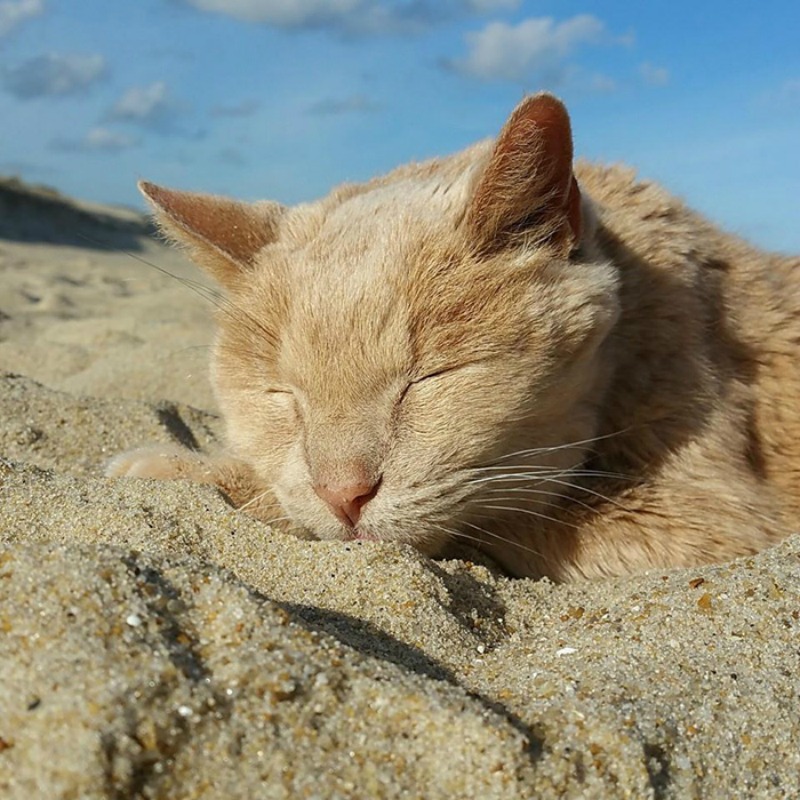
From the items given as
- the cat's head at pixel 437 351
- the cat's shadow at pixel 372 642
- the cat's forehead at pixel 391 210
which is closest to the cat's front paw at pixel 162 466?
the cat's head at pixel 437 351

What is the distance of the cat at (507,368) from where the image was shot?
7.36 ft

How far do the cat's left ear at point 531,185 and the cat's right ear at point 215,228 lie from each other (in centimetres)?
75

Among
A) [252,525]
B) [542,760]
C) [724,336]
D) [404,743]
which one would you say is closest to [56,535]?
[252,525]

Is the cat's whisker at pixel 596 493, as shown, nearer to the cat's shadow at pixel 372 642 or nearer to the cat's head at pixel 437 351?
the cat's head at pixel 437 351

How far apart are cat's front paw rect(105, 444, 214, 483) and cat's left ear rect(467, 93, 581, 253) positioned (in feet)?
3.69

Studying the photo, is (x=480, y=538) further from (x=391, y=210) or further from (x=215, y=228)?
(x=215, y=228)

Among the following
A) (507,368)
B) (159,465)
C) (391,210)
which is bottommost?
(159,465)

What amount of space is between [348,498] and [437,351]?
433 millimetres

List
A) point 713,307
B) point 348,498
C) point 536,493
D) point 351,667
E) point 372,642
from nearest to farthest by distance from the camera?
point 351,667 → point 372,642 → point 348,498 → point 536,493 → point 713,307

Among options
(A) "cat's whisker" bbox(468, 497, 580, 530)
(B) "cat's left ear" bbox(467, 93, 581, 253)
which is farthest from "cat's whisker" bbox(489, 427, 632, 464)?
(B) "cat's left ear" bbox(467, 93, 581, 253)

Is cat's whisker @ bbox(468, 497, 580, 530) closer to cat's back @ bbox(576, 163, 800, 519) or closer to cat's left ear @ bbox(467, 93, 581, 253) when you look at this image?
cat's back @ bbox(576, 163, 800, 519)

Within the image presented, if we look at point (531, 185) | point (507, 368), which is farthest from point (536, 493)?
point (531, 185)

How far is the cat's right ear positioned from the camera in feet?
8.86

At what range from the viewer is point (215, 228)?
2721 mm
